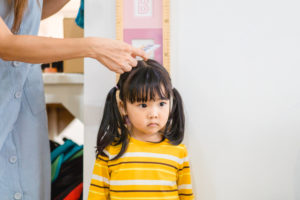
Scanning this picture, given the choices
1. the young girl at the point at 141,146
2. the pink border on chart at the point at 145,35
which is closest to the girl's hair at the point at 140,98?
the young girl at the point at 141,146

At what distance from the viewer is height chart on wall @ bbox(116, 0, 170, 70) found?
3.78 feet

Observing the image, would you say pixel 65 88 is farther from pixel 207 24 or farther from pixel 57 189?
pixel 207 24

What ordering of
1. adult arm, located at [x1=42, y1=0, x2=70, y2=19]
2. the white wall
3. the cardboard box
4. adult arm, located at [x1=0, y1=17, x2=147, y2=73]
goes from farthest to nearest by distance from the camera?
the cardboard box
adult arm, located at [x1=42, y1=0, x2=70, y2=19]
the white wall
adult arm, located at [x1=0, y1=17, x2=147, y2=73]

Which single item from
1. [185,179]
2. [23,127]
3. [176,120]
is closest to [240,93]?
[176,120]

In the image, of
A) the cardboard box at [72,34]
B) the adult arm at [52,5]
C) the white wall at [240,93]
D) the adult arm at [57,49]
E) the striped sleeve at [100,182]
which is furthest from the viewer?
the cardboard box at [72,34]

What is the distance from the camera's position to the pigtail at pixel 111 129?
3.35ft

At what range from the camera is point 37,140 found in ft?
3.57

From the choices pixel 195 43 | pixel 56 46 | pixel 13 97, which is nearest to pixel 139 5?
pixel 195 43

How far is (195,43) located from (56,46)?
52 centimetres

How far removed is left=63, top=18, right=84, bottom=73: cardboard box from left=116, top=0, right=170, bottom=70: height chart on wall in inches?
17.0

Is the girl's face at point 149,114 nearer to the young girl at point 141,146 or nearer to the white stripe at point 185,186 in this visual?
the young girl at point 141,146

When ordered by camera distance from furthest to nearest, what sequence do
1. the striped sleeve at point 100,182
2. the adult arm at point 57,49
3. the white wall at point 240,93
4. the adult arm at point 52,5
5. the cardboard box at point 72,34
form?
the cardboard box at point 72,34 < the adult arm at point 52,5 < the white wall at point 240,93 < the striped sleeve at point 100,182 < the adult arm at point 57,49

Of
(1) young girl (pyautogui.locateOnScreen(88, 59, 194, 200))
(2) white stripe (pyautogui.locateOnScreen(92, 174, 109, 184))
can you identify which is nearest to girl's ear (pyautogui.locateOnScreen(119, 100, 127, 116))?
(1) young girl (pyautogui.locateOnScreen(88, 59, 194, 200))

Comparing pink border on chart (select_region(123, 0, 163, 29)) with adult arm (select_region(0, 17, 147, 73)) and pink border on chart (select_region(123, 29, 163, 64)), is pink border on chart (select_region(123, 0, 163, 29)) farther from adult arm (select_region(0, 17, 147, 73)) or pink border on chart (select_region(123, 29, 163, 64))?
adult arm (select_region(0, 17, 147, 73))
